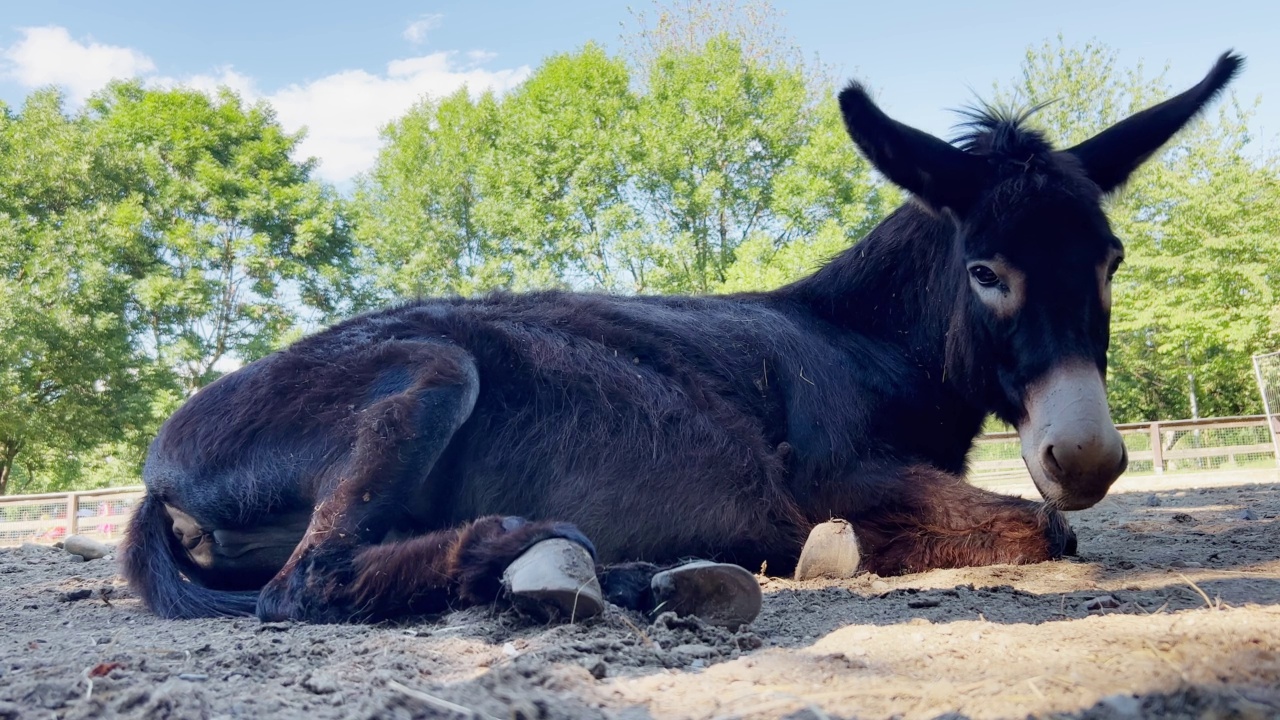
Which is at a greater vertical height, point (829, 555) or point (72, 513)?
point (829, 555)

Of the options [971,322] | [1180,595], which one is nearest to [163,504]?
[971,322]

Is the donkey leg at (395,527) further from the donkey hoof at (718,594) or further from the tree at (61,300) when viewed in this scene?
the tree at (61,300)

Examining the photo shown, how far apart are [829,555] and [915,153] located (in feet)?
5.94

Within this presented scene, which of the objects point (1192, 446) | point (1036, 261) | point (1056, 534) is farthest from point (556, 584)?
point (1192, 446)

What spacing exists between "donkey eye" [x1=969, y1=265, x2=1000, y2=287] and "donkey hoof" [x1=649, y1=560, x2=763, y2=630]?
1.86m

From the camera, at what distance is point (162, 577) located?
334cm

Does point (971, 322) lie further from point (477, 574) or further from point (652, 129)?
point (652, 129)

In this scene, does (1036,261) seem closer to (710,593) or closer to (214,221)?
(710,593)

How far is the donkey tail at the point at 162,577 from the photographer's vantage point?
3.16m

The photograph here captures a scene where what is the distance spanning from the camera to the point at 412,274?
80.1ft

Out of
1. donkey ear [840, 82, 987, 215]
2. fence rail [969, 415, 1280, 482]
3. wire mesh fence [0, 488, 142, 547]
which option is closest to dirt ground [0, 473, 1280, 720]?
donkey ear [840, 82, 987, 215]

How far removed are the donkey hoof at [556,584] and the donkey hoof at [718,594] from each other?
241 mm

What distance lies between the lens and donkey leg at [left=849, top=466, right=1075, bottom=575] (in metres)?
3.46

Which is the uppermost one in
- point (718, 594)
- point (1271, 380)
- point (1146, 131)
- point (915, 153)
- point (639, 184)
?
point (639, 184)
